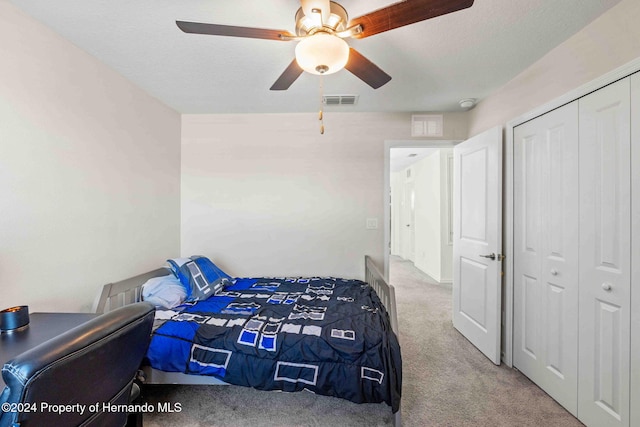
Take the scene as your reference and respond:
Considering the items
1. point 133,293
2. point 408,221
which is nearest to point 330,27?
point 133,293

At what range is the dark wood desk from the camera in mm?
1036

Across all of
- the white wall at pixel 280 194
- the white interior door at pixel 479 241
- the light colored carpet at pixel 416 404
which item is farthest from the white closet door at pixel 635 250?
the white wall at pixel 280 194

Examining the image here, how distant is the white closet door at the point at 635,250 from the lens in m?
1.32

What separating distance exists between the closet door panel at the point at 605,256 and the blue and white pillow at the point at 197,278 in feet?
8.86

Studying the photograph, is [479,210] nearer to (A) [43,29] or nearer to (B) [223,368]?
(B) [223,368]

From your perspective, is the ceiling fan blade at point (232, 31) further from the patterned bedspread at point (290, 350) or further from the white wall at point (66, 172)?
the patterned bedspread at point (290, 350)

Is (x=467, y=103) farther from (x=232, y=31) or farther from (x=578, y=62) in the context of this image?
(x=232, y=31)

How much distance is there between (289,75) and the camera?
164 cm

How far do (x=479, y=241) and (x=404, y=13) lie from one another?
6.86ft

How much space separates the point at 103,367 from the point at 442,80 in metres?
2.78

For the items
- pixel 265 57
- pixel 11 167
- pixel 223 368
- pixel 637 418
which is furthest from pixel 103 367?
pixel 637 418

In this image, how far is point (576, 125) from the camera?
164 cm

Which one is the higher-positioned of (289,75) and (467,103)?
(467,103)

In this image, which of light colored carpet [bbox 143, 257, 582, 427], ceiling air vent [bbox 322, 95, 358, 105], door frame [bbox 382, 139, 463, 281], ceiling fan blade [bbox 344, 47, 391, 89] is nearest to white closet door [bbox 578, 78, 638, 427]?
light colored carpet [bbox 143, 257, 582, 427]
